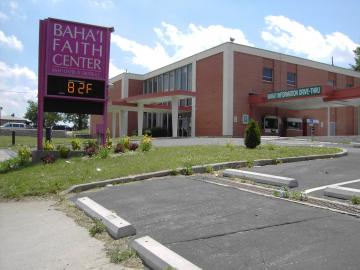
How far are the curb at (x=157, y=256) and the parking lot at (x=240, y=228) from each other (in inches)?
7.5

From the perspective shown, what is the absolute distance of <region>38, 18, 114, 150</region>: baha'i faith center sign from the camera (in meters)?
15.6

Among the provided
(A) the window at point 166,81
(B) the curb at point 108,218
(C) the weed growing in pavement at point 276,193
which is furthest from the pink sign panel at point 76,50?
(A) the window at point 166,81

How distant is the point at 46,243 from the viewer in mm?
6258

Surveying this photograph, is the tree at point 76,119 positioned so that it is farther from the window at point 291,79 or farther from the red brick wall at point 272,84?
the window at point 291,79

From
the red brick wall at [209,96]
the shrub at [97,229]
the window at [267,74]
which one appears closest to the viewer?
the shrub at [97,229]

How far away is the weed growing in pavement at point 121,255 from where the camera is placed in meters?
5.29

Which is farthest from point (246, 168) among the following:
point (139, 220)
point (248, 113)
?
point (248, 113)

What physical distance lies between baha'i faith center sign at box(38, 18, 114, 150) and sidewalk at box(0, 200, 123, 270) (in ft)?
25.2

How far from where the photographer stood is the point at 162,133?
48.1m

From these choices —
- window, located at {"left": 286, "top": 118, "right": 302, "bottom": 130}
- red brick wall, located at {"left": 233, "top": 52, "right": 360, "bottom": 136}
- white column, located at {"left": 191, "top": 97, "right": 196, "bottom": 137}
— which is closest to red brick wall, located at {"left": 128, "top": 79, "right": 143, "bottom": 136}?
white column, located at {"left": 191, "top": 97, "right": 196, "bottom": 137}

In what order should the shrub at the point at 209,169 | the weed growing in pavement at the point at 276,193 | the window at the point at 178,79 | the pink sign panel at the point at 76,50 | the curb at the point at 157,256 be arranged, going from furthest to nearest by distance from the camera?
the window at the point at 178,79, the pink sign panel at the point at 76,50, the shrub at the point at 209,169, the weed growing in pavement at the point at 276,193, the curb at the point at 157,256

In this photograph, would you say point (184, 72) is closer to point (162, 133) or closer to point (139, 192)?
point (162, 133)

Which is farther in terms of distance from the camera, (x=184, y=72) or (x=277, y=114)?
(x=184, y=72)

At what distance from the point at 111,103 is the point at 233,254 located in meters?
39.1
